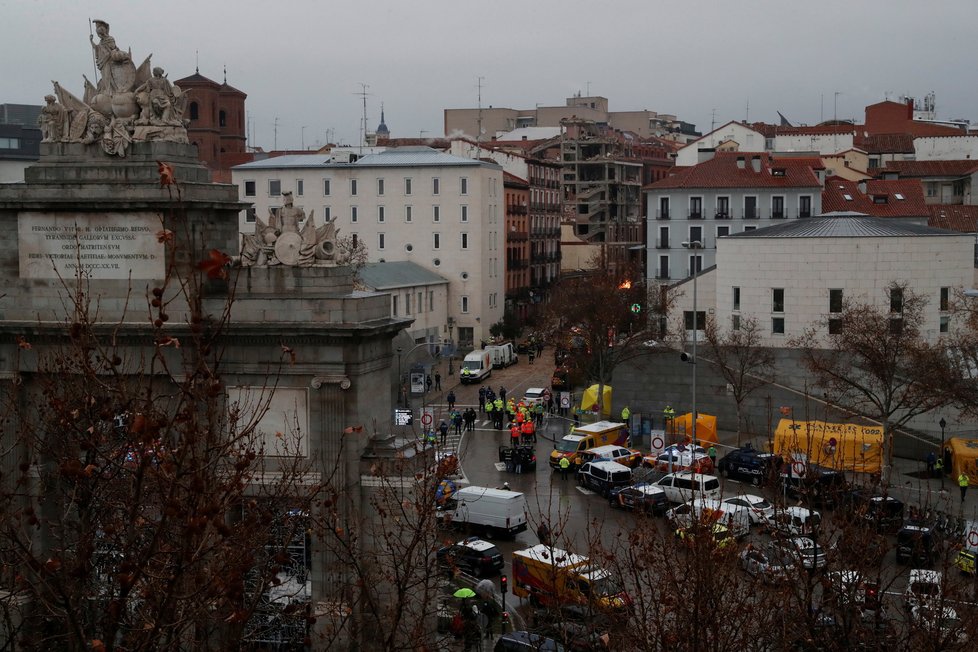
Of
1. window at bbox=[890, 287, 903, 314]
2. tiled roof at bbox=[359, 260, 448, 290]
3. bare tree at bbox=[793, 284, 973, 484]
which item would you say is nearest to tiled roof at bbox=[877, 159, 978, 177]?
tiled roof at bbox=[359, 260, 448, 290]

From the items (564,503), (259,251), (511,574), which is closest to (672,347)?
(564,503)

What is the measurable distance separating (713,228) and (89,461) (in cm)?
6181

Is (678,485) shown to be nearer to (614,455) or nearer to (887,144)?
(614,455)

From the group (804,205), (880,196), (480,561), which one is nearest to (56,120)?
(480,561)

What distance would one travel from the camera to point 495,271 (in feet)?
273

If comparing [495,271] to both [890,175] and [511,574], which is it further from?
[511,574]

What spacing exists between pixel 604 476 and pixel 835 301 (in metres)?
15.5

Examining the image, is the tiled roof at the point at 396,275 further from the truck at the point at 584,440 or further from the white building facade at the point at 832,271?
the truck at the point at 584,440

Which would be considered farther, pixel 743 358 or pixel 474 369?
pixel 474 369

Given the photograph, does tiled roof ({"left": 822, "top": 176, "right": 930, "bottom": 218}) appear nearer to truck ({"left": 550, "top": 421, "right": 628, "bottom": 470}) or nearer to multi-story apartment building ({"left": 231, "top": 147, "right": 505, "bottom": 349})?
multi-story apartment building ({"left": 231, "top": 147, "right": 505, "bottom": 349})

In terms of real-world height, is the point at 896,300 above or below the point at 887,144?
below

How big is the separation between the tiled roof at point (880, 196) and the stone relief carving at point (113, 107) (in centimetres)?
5185

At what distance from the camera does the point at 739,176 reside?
70.4m

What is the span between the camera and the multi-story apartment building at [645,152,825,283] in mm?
69000
